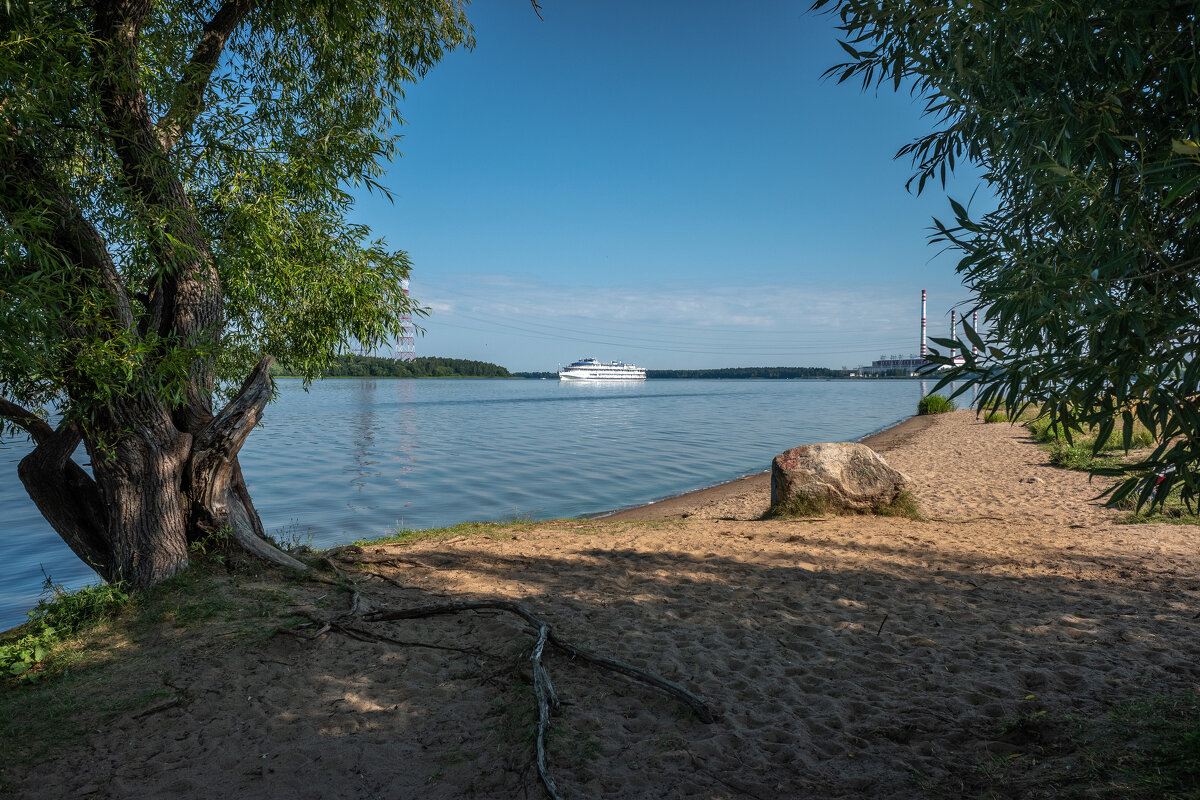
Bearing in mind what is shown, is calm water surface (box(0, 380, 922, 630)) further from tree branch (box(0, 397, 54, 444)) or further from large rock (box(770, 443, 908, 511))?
large rock (box(770, 443, 908, 511))

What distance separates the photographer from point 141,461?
6.47 metres

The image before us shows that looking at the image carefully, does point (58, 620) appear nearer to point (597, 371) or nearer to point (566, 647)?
point (566, 647)

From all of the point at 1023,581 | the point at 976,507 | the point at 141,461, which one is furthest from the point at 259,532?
the point at 976,507

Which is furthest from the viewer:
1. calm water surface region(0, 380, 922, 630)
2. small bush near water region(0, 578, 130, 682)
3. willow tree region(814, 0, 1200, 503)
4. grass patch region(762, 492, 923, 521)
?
calm water surface region(0, 380, 922, 630)

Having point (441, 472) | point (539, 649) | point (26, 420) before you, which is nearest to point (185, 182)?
point (26, 420)

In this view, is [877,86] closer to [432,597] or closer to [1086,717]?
[1086,717]

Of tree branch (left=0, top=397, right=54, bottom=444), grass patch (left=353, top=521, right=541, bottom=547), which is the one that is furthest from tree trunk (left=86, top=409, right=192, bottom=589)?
grass patch (left=353, top=521, right=541, bottom=547)

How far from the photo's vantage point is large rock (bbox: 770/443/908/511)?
11180mm

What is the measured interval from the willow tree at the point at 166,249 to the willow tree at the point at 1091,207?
19.3 ft

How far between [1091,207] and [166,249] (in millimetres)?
7283

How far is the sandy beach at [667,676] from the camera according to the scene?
3.91 meters

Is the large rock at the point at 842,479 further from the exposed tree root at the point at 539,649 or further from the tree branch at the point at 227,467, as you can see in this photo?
the tree branch at the point at 227,467

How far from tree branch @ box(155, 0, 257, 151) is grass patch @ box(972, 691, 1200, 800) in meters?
8.65

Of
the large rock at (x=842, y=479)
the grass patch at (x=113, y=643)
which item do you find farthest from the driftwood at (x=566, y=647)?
the large rock at (x=842, y=479)
